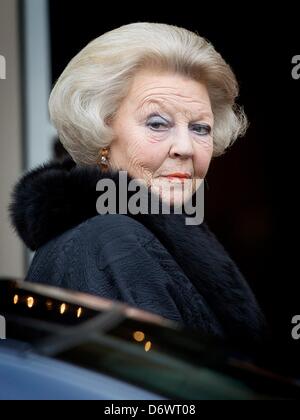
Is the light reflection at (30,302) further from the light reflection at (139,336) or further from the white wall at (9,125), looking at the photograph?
the white wall at (9,125)

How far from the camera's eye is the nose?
7.02 ft

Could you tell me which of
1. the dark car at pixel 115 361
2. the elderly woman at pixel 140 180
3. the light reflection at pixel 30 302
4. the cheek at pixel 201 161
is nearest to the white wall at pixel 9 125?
the elderly woman at pixel 140 180

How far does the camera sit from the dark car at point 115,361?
1.13m

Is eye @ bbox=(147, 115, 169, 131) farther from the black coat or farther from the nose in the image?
the black coat

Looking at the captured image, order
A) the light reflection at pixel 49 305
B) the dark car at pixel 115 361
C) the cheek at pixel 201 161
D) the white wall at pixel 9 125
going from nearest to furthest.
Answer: the dark car at pixel 115 361 < the light reflection at pixel 49 305 < the cheek at pixel 201 161 < the white wall at pixel 9 125

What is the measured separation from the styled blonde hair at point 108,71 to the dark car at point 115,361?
0.86 metres

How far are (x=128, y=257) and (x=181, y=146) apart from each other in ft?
1.84

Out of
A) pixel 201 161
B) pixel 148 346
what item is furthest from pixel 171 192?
pixel 148 346

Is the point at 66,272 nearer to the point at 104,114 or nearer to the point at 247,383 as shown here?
the point at 104,114

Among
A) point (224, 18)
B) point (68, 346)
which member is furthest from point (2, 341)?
point (224, 18)

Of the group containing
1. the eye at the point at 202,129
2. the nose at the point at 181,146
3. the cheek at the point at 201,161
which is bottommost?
the cheek at the point at 201,161

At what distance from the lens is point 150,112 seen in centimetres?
213

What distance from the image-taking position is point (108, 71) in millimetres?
2061

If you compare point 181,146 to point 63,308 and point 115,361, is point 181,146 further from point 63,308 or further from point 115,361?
point 115,361
